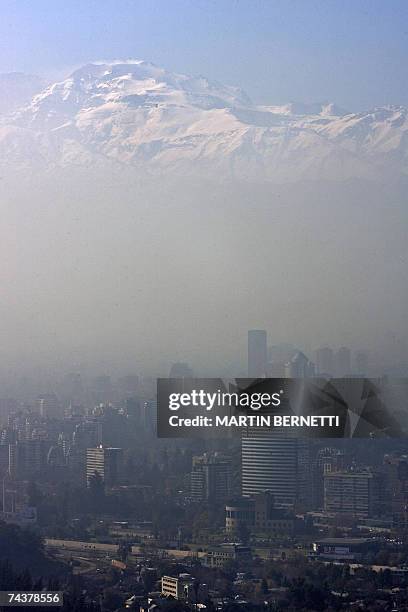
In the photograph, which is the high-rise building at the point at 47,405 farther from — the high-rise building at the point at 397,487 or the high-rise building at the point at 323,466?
the high-rise building at the point at 397,487

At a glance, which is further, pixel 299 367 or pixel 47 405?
pixel 47 405

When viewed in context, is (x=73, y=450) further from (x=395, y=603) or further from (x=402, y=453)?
(x=395, y=603)

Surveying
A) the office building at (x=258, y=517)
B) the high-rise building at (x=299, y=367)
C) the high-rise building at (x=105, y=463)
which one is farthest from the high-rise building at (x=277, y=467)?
the high-rise building at (x=105, y=463)

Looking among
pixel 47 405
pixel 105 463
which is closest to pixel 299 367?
pixel 105 463

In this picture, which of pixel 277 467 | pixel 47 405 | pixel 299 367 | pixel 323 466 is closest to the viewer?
pixel 299 367

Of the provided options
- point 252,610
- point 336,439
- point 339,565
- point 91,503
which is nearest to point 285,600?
point 252,610

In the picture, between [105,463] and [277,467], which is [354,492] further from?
[105,463]
